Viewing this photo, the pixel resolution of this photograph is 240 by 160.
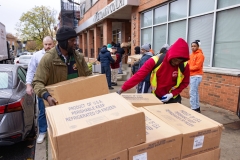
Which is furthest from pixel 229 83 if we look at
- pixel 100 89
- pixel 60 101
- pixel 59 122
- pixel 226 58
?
pixel 59 122

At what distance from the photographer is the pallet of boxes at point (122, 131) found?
1.19 m

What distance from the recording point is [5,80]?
11.1ft

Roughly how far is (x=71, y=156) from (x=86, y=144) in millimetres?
109

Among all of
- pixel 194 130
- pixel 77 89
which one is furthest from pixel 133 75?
pixel 194 130

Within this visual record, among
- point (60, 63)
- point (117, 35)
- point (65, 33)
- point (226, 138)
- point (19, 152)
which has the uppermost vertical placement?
point (117, 35)

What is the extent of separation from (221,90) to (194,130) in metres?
4.14

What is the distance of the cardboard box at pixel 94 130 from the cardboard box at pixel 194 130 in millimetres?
403

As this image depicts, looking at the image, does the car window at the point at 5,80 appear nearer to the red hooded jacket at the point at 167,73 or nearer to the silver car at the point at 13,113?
the silver car at the point at 13,113

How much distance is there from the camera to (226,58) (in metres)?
5.20

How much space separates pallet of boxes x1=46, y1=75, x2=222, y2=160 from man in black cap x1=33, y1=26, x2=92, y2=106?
46cm

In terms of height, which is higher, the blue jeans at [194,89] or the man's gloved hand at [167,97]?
the man's gloved hand at [167,97]

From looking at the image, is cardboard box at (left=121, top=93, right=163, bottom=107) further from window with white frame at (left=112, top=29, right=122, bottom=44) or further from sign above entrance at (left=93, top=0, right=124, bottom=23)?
window with white frame at (left=112, top=29, right=122, bottom=44)

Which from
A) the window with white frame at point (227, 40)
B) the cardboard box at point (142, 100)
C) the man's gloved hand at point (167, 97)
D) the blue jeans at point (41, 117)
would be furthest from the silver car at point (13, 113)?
the window with white frame at point (227, 40)

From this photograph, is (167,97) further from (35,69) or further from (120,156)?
(35,69)
